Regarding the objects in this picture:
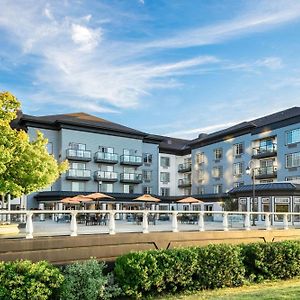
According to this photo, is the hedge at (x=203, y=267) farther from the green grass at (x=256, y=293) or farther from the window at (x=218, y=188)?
the window at (x=218, y=188)

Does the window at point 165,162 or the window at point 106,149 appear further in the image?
the window at point 165,162

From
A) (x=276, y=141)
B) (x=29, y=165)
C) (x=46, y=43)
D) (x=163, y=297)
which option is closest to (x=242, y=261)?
(x=163, y=297)

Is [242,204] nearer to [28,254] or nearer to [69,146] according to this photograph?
[69,146]

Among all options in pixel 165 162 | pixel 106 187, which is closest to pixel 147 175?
pixel 165 162

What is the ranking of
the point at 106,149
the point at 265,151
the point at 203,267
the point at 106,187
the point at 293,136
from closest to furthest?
the point at 203,267 → the point at 293,136 → the point at 265,151 → the point at 106,187 → the point at 106,149

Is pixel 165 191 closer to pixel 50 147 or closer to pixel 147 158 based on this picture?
pixel 147 158

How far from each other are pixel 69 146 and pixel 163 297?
129 feet

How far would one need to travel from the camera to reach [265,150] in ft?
164

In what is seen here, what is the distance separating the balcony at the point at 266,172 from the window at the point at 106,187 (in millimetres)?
19096

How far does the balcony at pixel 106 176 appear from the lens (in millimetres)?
53381

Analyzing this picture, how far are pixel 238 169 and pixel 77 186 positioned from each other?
69.0 feet

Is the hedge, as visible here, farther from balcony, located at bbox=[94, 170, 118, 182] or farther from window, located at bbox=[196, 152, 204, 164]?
window, located at bbox=[196, 152, 204, 164]

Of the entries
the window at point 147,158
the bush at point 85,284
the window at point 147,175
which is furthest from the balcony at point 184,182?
the bush at point 85,284

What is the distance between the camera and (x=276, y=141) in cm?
4841
